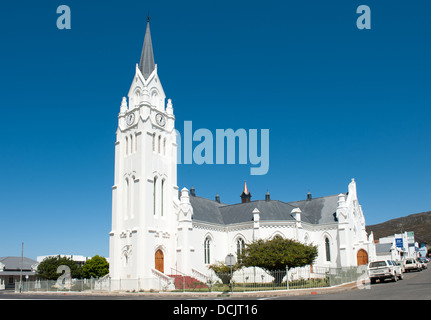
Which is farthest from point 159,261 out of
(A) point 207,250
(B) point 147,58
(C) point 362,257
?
(C) point 362,257

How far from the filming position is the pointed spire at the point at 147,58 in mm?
46156

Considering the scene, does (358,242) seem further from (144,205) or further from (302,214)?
(144,205)

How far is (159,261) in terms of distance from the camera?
40.6 metres

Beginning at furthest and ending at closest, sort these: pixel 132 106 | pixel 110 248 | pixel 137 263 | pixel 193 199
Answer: pixel 193 199 < pixel 132 106 < pixel 110 248 < pixel 137 263

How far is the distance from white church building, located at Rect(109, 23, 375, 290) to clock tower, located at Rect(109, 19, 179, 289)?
9 centimetres

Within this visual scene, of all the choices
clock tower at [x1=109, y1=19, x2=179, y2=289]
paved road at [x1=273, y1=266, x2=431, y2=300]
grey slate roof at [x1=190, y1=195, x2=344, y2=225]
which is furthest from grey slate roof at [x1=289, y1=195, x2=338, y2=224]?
paved road at [x1=273, y1=266, x2=431, y2=300]

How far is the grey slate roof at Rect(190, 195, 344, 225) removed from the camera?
46625 millimetres

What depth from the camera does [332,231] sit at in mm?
47656

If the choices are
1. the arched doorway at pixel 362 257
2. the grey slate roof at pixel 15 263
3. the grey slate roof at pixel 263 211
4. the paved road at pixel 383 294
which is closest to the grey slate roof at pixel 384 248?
the arched doorway at pixel 362 257

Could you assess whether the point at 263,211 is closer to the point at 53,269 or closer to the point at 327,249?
the point at 327,249

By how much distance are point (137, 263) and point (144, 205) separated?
216 inches

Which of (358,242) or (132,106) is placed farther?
(358,242)

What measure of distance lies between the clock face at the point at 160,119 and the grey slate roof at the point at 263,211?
9505 mm
